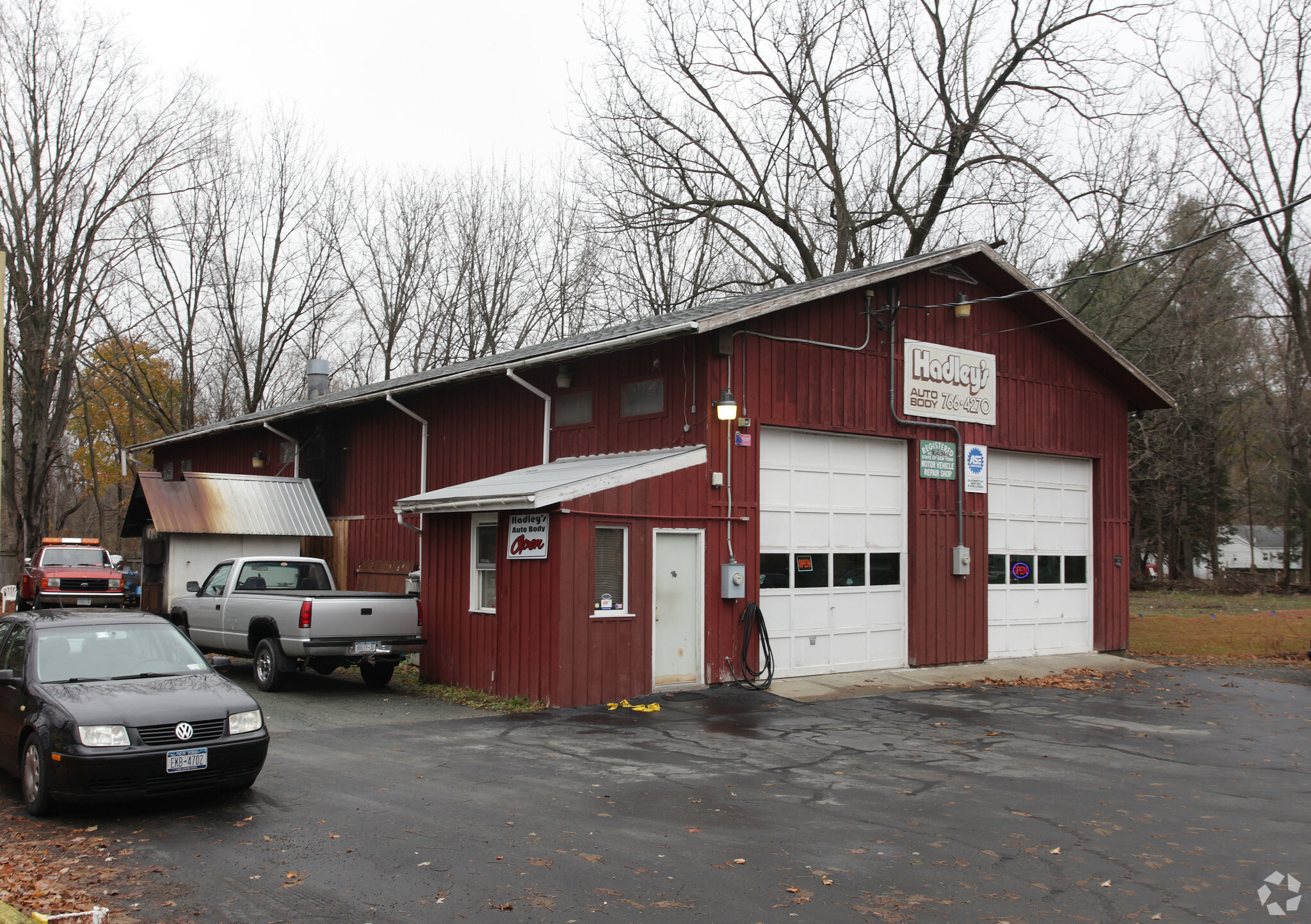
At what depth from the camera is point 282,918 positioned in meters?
5.46

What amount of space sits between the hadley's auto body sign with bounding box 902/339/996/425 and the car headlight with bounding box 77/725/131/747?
12.4 m

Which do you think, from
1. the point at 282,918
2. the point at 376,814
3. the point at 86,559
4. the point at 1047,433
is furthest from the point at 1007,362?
the point at 86,559

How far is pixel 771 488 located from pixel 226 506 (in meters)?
11.6

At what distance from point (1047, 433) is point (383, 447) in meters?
12.8

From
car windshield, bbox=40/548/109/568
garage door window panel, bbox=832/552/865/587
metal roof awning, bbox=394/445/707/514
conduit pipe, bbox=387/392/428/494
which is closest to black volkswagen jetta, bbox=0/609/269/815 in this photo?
metal roof awning, bbox=394/445/707/514

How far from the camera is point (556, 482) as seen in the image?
42.7 ft

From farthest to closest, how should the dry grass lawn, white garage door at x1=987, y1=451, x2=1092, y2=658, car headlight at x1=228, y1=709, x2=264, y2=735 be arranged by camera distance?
the dry grass lawn < white garage door at x1=987, y1=451, x2=1092, y2=658 < car headlight at x1=228, y1=709, x2=264, y2=735

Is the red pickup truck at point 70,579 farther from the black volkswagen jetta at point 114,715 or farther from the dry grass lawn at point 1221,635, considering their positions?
the dry grass lawn at point 1221,635

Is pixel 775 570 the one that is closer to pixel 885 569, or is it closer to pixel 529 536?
pixel 885 569

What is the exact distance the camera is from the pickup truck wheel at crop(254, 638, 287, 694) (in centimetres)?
1381

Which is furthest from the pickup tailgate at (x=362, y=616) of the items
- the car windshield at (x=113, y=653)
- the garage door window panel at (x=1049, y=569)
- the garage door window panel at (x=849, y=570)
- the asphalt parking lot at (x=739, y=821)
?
the garage door window panel at (x=1049, y=569)

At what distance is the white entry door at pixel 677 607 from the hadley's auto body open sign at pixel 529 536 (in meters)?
1.59

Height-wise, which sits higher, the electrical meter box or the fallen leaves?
the electrical meter box

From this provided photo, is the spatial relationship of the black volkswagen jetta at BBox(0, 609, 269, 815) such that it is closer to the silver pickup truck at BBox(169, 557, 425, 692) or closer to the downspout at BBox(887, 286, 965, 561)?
the silver pickup truck at BBox(169, 557, 425, 692)
